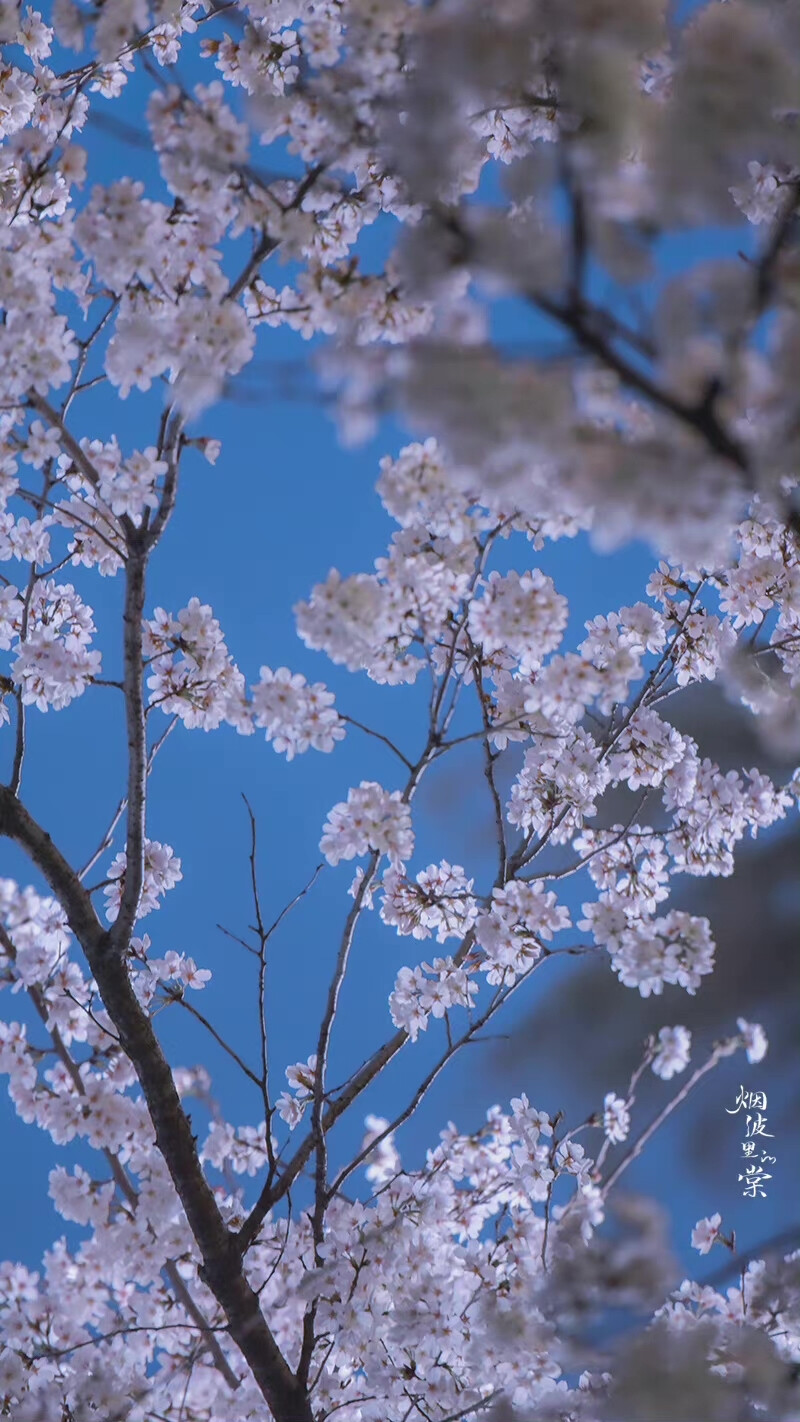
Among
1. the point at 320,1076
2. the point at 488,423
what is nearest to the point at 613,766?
the point at 320,1076

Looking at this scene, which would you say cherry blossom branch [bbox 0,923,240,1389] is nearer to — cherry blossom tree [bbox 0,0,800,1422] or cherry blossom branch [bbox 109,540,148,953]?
cherry blossom tree [bbox 0,0,800,1422]

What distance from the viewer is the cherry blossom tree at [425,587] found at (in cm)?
102

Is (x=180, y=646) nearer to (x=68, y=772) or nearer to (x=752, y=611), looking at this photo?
(x=752, y=611)

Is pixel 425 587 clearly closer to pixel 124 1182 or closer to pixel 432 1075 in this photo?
pixel 432 1075

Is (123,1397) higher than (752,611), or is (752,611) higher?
(752,611)

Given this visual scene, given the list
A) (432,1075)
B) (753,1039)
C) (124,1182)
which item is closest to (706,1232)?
(753,1039)

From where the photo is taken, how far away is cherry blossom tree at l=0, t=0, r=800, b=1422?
40.1 inches

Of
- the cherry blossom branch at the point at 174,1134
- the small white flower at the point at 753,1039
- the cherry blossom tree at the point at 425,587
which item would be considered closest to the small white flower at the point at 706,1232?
the cherry blossom tree at the point at 425,587

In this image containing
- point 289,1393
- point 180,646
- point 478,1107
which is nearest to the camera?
point 289,1393

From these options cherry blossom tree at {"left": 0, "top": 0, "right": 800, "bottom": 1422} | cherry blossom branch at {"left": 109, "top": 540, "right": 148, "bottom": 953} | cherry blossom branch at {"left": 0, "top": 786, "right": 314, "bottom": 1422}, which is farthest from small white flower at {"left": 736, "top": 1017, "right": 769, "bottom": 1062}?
cherry blossom branch at {"left": 109, "top": 540, "right": 148, "bottom": 953}

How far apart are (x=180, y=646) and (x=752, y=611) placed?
4.02 ft

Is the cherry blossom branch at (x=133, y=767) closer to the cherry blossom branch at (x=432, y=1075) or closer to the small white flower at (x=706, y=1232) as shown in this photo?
the cherry blossom branch at (x=432, y=1075)

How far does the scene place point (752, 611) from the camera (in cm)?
240

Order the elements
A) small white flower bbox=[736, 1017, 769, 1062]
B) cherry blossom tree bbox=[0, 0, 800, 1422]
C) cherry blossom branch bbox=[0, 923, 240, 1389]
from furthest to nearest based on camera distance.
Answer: cherry blossom branch bbox=[0, 923, 240, 1389] < small white flower bbox=[736, 1017, 769, 1062] < cherry blossom tree bbox=[0, 0, 800, 1422]
